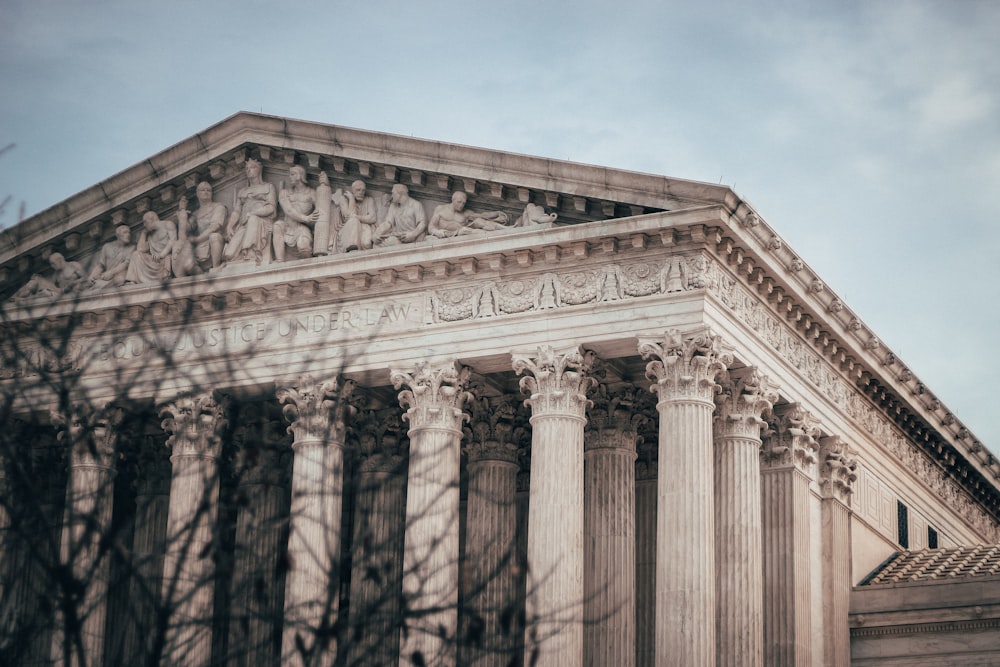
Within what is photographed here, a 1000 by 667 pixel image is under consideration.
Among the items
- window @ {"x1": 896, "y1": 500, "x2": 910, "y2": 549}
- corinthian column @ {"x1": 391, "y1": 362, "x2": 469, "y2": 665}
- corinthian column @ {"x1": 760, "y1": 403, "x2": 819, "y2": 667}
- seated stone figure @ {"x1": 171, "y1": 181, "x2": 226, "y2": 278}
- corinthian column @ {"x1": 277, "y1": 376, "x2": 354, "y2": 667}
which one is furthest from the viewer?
window @ {"x1": 896, "y1": 500, "x2": 910, "y2": 549}

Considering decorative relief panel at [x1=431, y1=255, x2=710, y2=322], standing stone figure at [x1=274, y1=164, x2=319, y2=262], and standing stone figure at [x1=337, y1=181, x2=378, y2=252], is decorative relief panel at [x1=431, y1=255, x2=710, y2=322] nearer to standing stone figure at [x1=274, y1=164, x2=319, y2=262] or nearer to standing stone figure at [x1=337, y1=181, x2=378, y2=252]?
standing stone figure at [x1=337, y1=181, x2=378, y2=252]

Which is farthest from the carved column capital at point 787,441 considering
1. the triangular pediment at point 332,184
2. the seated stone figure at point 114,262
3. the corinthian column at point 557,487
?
the seated stone figure at point 114,262

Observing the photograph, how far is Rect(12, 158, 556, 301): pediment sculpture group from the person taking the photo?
4109 cm

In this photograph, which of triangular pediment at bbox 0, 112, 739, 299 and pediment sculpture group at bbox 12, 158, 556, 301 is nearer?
triangular pediment at bbox 0, 112, 739, 299

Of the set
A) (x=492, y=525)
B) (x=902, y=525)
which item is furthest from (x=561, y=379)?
(x=902, y=525)

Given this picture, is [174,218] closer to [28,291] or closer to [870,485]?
[28,291]

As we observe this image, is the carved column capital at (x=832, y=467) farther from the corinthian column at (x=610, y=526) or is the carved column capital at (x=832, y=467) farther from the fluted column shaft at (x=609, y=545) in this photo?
the fluted column shaft at (x=609, y=545)

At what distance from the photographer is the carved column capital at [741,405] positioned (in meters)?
A: 40.0

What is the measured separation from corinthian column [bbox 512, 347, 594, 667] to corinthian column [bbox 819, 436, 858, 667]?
927 centimetres

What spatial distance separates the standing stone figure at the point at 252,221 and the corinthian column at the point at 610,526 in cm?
963

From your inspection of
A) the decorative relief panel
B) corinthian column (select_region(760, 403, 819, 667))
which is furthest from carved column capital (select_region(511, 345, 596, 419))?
corinthian column (select_region(760, 403, 819, 667))

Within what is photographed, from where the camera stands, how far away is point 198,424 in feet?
137

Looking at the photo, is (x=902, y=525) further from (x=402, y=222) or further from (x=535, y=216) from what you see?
(x=402, y=222)

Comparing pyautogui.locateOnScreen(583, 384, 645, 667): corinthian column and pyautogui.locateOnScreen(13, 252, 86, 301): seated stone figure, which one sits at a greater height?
pyautogui.locateOnScreen(13, 252, 86, 301): seated stone figure
